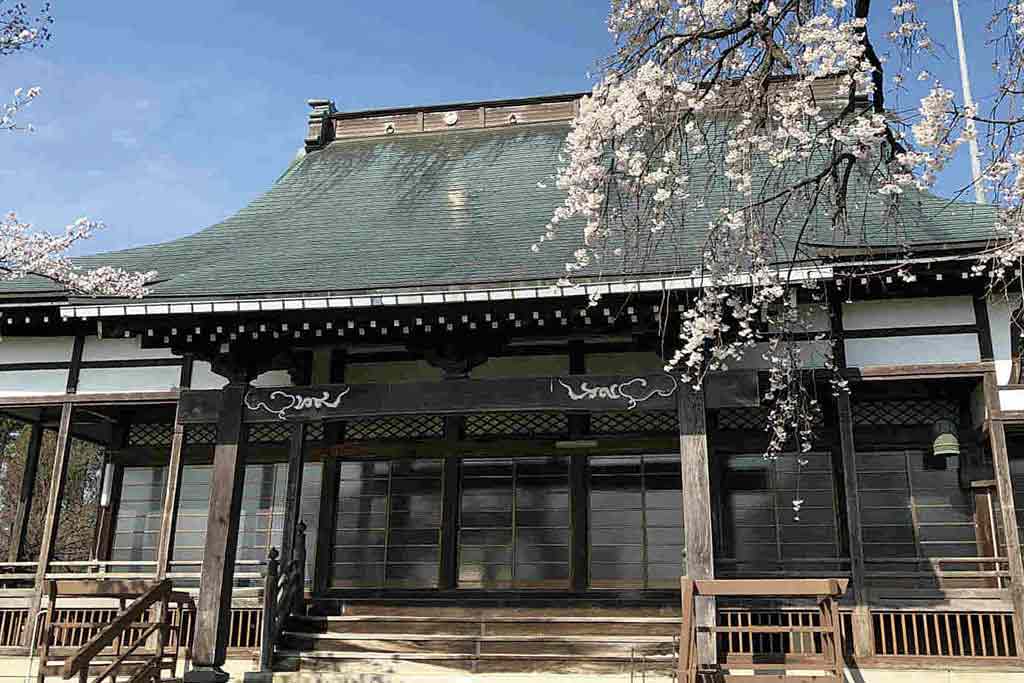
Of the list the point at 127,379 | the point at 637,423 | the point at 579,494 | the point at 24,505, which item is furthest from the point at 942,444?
the point at 24,505

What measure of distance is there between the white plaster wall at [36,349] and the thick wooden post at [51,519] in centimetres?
68

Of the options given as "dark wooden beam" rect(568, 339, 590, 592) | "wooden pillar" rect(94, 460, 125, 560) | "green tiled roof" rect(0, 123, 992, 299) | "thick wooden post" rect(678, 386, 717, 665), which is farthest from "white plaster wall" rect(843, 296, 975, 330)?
"wooden pillar" rect(94, 460, 125, 560)

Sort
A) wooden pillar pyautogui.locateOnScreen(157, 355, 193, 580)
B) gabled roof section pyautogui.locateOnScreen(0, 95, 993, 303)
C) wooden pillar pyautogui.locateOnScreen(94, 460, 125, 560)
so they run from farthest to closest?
wooden pillar pyautogui.locateOnScreen(94, 460, 125, 560) → wooden pillar pyautogui.locateOnScreen(157, 355, 193, 580) → gabled roof section pyautogui.locateOnScreen(0, 95, 993, 303)

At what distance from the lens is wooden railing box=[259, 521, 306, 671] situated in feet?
30.6

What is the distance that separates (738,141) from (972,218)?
4.99 metres

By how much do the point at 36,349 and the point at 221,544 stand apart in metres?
4.05

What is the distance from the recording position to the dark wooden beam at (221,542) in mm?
8992

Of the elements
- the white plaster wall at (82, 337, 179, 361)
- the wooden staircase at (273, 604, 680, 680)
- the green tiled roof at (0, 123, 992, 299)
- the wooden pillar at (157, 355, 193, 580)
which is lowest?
the wooden staircase at (273, 604, 680, 680)

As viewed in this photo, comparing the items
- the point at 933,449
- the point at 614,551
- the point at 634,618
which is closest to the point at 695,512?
the point at 634,618

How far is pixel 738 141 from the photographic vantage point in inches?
249

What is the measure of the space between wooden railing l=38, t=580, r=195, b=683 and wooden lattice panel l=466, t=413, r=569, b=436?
379 centimetres

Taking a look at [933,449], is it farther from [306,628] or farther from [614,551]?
[306,628]

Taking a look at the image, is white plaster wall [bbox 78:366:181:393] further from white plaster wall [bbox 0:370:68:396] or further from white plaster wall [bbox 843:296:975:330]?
white plaster wall [bbox 843:296:975:330]

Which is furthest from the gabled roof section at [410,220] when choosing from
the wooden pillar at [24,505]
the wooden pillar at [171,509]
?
the wooden pillar at [24,505]
